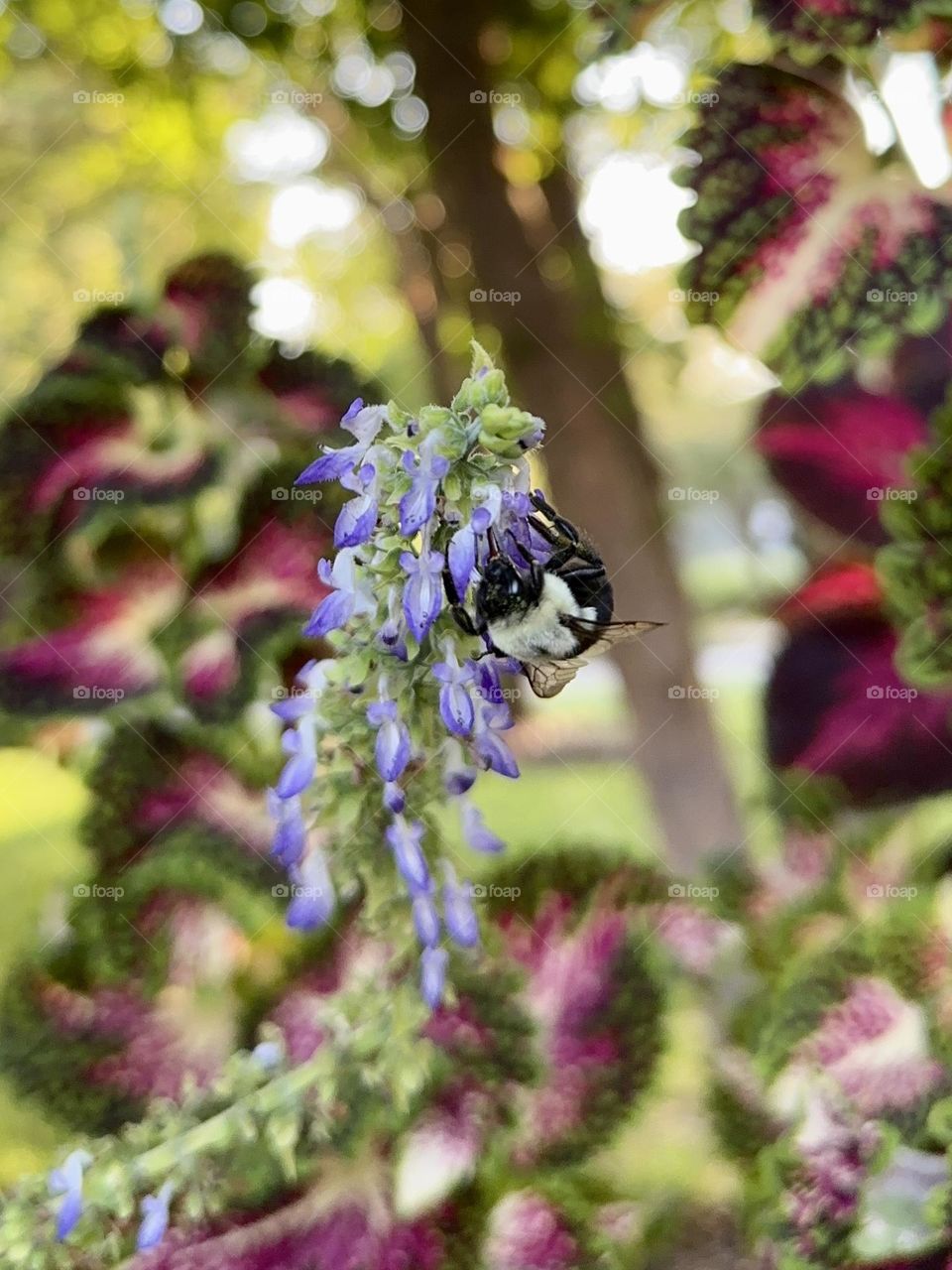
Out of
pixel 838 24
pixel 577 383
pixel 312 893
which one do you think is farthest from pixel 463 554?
pixel 838 24

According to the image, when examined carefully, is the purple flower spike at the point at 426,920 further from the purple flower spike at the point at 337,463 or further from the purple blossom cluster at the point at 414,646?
the purple flower spike at the point at 337,463

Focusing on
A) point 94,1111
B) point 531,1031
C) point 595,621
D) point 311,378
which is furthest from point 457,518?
point 94,1111

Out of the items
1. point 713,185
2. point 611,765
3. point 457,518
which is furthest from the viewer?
point 611,765

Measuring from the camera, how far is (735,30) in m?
0.73

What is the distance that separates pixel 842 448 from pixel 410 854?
416 mm

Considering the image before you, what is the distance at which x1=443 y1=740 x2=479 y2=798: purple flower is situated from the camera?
1.83 feet

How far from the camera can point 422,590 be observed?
0.47 m

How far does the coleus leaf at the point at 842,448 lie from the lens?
720 millimetres

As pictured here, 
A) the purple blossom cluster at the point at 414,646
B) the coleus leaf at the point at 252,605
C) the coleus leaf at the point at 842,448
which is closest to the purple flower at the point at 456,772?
the purple blossom cluster at the point at 414,646

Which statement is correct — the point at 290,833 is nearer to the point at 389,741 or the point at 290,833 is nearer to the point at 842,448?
the point at 389,741

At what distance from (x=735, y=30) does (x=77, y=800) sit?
0.69 meters

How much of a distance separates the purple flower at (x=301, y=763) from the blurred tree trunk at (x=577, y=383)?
310 mm

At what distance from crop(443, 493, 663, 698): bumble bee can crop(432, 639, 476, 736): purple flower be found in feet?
0.08

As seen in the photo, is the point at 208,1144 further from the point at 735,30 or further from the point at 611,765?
the point at 735,30
